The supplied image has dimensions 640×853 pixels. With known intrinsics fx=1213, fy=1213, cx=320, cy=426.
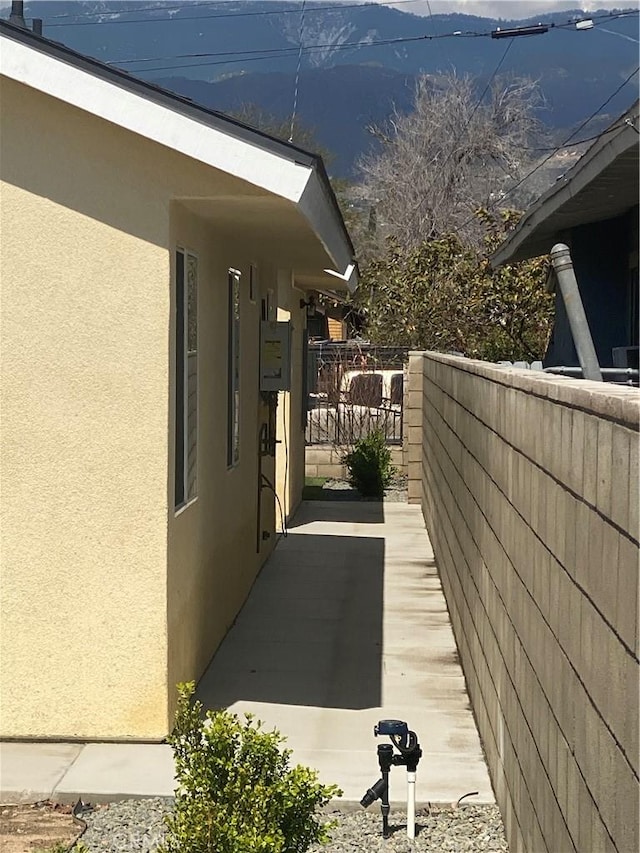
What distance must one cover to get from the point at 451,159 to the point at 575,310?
40.7 m

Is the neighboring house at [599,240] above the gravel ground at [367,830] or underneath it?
above

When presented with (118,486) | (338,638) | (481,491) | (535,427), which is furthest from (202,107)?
(338,638)

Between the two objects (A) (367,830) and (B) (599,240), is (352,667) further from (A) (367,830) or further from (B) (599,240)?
(B) (599,240)

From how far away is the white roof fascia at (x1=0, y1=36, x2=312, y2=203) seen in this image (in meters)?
6.31

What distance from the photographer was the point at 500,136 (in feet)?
145

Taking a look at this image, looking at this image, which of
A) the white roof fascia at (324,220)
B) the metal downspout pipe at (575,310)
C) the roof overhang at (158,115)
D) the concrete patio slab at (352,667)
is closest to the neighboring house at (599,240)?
the white roof fascia at (324,220)

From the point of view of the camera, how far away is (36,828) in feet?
18.3

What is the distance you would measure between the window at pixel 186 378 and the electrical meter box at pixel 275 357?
3.82 m

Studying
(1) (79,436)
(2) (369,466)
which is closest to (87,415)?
(1) (79,436)

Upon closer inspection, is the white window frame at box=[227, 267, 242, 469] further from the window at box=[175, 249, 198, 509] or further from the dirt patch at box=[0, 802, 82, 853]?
the dirt patch at box=[0, 802, 82, 853]

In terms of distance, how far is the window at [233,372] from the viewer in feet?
30.8

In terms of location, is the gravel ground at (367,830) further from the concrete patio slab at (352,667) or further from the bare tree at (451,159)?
the bare tree at (451,159)

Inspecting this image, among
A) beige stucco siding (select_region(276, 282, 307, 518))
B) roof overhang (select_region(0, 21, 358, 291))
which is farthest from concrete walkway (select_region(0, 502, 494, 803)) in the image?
roof overhang (select_region(0, 21, 358, 291))

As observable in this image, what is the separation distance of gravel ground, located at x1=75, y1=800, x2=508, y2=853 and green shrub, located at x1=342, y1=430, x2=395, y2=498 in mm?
12386
